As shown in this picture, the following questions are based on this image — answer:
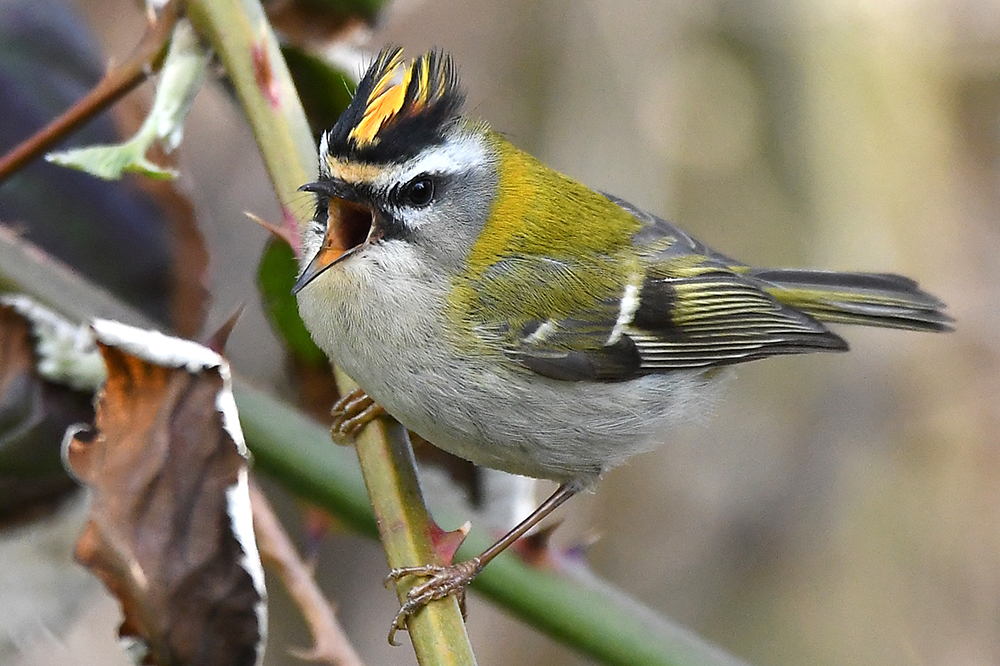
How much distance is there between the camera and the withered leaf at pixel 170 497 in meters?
1.21

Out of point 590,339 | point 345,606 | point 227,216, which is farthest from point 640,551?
point 590,339

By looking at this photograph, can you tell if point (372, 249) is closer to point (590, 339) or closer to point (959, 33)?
point (590, 339)

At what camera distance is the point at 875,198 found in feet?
13.1

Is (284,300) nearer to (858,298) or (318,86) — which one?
(318,86)

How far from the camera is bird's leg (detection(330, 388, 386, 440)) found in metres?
1.68

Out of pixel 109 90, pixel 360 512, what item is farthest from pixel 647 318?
pixel 109 90

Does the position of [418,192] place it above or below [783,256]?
below

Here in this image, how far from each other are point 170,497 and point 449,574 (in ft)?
1.29

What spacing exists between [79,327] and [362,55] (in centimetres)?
72

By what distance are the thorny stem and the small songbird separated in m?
0.28

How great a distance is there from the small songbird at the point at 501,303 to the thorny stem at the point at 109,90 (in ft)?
0.92

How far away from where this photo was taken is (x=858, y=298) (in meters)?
2.55

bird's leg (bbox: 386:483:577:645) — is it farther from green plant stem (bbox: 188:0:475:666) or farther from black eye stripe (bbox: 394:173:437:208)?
black eye stripe (bbox: 394:173:437:208)

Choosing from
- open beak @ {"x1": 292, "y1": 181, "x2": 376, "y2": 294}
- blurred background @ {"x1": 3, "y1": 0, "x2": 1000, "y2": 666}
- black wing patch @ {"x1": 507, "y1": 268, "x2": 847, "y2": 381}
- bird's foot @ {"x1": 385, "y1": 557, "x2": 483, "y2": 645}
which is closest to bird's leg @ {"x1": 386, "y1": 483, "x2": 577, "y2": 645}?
bird's foot @ {"x1": 385, "y1": 557, "x2": 483, "y2": 645}
